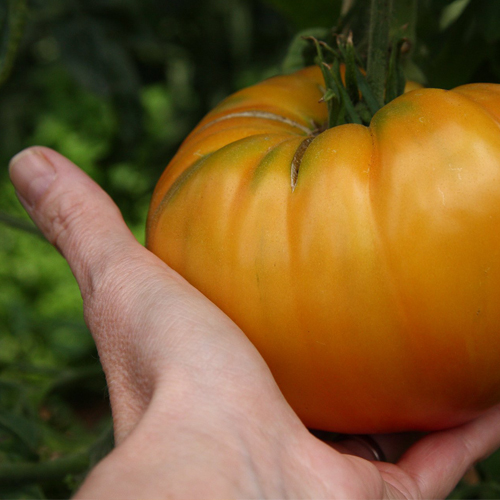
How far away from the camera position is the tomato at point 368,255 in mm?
626

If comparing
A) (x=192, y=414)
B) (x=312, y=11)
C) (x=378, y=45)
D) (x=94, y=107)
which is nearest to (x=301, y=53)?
(x=312, y=11)

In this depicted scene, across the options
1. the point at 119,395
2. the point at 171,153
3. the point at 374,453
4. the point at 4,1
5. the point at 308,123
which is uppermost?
the point at 4,1

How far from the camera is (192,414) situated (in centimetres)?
58

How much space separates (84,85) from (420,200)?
4.25ft

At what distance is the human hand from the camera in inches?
20.9

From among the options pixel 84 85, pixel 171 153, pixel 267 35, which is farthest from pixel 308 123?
pixel 171 153

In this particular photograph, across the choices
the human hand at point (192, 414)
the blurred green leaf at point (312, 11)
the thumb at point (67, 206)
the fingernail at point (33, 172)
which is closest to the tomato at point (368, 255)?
the human hand at point (192, 414)

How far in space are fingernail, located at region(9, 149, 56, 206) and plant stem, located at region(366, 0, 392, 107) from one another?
1.61ft

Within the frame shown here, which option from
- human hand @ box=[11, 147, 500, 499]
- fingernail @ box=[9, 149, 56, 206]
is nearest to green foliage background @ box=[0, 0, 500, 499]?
fingernail @ box=[9, 149, 56, 206]

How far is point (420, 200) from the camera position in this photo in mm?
624

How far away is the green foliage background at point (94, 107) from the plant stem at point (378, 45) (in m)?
0.20

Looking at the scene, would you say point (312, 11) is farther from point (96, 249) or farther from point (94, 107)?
point (94, 107)

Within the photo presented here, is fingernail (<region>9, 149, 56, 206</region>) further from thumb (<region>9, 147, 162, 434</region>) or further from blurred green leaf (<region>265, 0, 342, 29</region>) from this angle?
blurred green leaf (<region>265, 0, 342, 29</region>)

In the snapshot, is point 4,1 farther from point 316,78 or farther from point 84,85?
point 84,85
